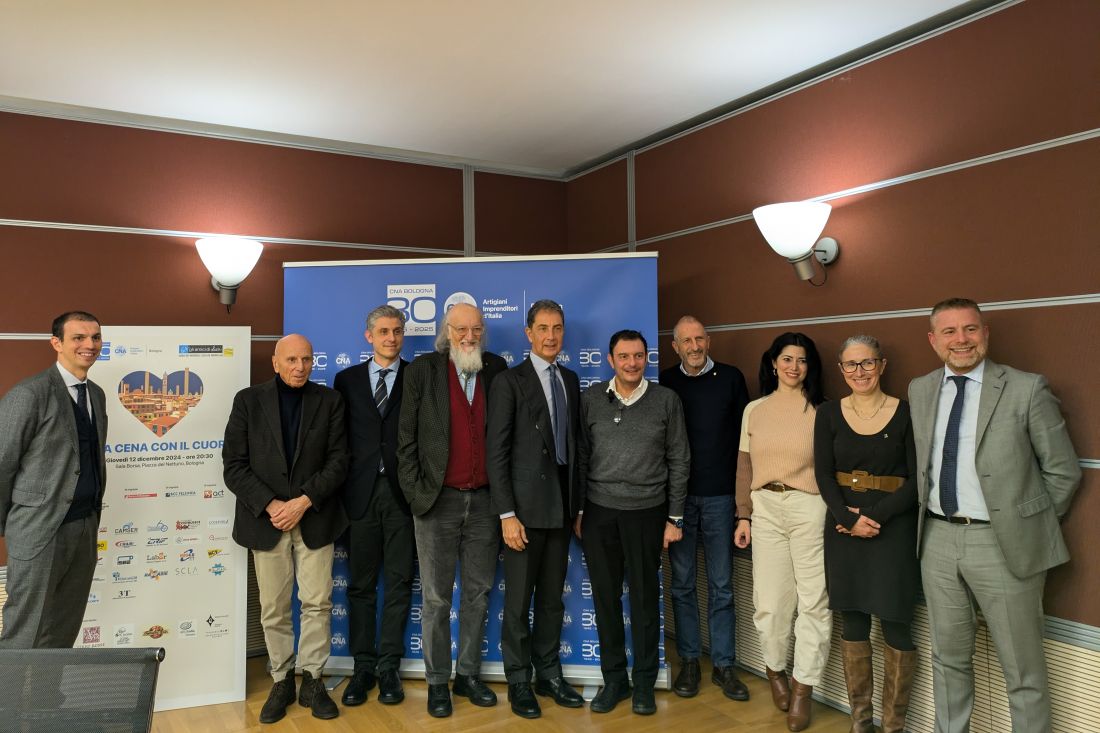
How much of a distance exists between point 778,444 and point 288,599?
2.28 metres

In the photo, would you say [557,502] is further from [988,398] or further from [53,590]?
[53,590]

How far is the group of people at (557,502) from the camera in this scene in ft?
9.09

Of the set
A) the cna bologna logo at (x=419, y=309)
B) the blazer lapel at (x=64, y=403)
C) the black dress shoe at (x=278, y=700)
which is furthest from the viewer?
the cna bologna logo at (x=419, y=309)

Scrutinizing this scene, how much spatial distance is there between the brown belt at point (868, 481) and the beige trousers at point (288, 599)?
7.38 feet

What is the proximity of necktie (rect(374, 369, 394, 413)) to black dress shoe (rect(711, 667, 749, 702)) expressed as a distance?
2.04 m

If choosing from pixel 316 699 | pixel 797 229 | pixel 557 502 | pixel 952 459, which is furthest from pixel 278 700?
pixel 797 229

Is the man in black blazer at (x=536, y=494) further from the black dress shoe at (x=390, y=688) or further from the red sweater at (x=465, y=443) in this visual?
the black dress shoe at (x=390, y=688)

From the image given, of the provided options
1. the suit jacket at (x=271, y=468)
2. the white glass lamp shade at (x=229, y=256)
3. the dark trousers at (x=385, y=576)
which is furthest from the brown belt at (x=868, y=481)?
the white glass lamp shade at (x=229, y=256)

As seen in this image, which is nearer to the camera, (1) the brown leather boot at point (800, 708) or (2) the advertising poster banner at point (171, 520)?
(1) the brown leather boot at point (800, 708)

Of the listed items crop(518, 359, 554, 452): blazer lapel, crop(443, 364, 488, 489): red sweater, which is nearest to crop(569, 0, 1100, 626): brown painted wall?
crop(518, 359, 554, 452): blazer lapel

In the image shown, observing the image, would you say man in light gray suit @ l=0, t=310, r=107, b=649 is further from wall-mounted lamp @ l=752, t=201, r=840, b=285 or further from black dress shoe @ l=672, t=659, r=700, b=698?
wall-mounted lamp @ l=752, t=201, r=840, b=285

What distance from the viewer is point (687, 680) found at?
347cm

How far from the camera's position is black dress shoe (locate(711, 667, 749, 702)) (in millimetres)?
Answer: 3400

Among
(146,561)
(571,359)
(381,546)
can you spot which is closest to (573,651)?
(381,546)
